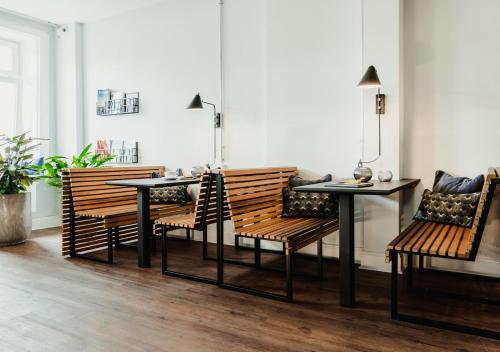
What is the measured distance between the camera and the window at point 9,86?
5.64m

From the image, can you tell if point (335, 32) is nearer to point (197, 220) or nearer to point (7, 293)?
point (197, 220)

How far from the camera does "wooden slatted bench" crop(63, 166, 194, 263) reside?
384 cm

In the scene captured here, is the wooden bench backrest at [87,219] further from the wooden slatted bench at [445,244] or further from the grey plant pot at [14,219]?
the wooden slatted bench at [445,244]

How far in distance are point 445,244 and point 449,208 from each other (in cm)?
75

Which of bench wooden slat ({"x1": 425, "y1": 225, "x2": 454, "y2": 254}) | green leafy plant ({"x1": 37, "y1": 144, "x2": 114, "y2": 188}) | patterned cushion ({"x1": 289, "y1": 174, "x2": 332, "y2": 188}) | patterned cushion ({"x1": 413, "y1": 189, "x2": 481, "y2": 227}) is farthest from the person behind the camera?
green leafy plant ({"x1": 37, "y1": 144, "x2": 114, "y2": 188})

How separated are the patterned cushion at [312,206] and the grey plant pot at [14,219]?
3.22m

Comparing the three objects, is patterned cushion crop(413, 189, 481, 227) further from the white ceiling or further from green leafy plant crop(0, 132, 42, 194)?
green leafy plant crop(0, 132, 42, 194)

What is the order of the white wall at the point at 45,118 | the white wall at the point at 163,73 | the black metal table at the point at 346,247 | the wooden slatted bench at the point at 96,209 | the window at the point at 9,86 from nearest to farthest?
1. the black metal table at the point at 346,247
2. the wooden slatted bench at the point at 96,209
3. the white wall at the point at 163,73
4. the window at the point at 9,86
5. the white wall at the point at 45,118

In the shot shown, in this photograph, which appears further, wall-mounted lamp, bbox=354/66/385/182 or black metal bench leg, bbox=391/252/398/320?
wall-mounted lamp, bbox=354/66/385/182

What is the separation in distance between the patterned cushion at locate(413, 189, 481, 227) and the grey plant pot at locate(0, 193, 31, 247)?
170 inches

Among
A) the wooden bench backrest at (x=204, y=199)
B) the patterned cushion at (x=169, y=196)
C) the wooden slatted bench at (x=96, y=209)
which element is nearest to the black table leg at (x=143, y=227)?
the wooden slatted bench at (x=96, y=209)

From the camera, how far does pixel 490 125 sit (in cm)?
322

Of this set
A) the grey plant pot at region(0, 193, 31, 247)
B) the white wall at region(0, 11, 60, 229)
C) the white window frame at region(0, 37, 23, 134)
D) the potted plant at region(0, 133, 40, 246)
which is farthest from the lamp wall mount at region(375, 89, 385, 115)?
the white window frame at region(0, 37, 23, 134)

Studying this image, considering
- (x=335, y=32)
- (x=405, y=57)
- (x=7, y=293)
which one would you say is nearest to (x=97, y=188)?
(x=7, y=293)
